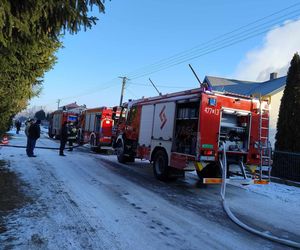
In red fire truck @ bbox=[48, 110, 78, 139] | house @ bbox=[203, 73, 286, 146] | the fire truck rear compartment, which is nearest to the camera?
the fire truck rear compartment

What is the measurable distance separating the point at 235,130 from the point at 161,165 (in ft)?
9.11

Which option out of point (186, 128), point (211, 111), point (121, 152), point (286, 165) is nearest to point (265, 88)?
point (286, 165)

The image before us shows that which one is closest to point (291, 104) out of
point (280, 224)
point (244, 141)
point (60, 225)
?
point (244, 141)

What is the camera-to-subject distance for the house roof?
33.9m

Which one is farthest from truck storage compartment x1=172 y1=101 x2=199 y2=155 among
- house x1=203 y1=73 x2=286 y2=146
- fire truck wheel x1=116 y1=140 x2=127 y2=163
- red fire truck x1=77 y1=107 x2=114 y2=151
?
house x1=203 y1=73 x2=286 y2=146

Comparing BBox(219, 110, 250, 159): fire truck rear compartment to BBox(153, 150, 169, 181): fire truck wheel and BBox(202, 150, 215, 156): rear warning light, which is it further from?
BBox(153, 150, 169, 181): fire truck wheel

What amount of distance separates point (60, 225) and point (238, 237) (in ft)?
10.0

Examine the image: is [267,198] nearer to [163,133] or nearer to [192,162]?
[192,162]

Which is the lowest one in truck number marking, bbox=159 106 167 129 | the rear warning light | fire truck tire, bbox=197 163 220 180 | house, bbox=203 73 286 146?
fire truck tire, bbox=197 163 220 180

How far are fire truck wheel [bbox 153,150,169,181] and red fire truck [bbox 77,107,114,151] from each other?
10.6 meters

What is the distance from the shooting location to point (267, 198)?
10625 mm

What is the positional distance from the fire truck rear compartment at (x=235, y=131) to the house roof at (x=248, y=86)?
20.3 m

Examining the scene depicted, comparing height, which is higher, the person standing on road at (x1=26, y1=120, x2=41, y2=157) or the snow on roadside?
the person standing on road at (x1=26, y1=120, x2=41, y2=157)

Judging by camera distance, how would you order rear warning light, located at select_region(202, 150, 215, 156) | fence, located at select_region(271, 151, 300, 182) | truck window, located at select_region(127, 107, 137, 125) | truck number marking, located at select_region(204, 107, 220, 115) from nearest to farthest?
rear warning light, located at select_region(202, 150, 215, 156) < truck number marking, located at select_region(204, 107, 220, 115) < fence, located at select_region(271, 151, 300, 182) < truck window, located at select_region(127, 107, 137, 125)
